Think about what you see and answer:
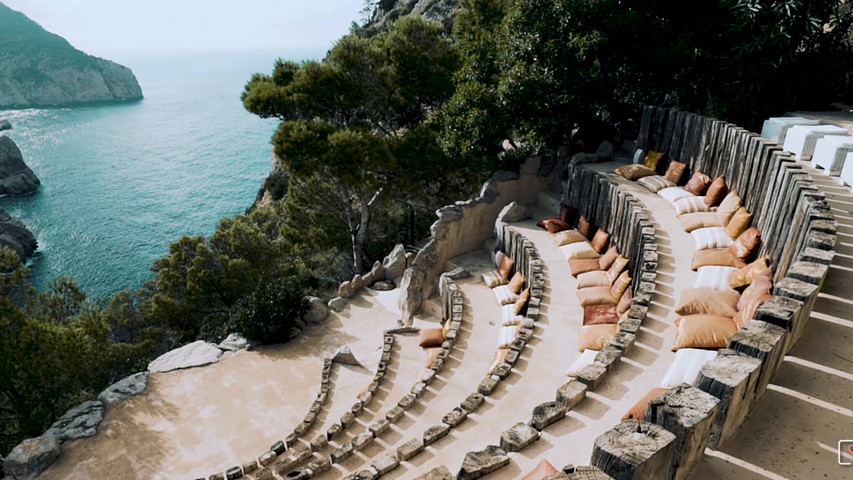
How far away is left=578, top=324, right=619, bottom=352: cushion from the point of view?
9.71 m

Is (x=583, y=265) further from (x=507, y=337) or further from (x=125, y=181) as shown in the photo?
(x=125, y=181)

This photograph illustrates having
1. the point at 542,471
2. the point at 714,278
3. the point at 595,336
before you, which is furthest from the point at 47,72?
the point at 542,471

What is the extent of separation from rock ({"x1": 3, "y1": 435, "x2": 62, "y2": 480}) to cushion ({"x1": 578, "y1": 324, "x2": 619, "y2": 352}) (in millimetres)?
11409

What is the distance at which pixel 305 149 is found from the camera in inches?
797

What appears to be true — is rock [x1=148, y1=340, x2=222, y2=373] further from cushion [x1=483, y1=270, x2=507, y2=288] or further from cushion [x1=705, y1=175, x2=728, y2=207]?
cushion [x1=705, y1=175, x2=728, y2=207]

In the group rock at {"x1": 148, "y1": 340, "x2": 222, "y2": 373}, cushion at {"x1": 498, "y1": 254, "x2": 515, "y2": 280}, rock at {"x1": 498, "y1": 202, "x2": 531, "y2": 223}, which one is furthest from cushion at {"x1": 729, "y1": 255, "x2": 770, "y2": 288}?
rock at {"x1": 148, "y1": 340, "x2": 222, "y2": 373}

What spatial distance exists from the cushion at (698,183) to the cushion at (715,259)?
8.91 ft

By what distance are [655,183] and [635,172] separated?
0.76 metres

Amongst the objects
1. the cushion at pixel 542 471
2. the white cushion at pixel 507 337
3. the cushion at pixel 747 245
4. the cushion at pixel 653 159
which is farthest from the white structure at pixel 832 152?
the cushion at pixel 542 471

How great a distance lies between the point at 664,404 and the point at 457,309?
382 inches

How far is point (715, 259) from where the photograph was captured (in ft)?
32.8

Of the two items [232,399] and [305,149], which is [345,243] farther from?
[232,399]

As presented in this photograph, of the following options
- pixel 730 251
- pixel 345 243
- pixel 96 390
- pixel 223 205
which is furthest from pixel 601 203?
pixel 223 205

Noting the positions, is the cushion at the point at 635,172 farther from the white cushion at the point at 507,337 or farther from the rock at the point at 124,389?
the rock at the point at 124,389
